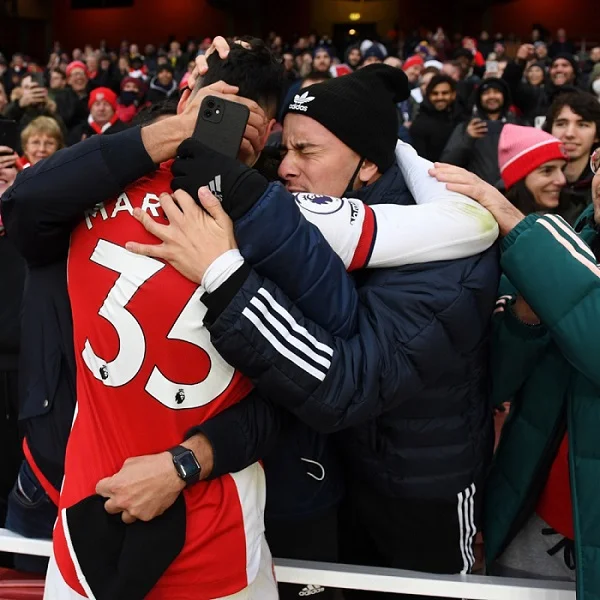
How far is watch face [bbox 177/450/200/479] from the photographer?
49.2 inches

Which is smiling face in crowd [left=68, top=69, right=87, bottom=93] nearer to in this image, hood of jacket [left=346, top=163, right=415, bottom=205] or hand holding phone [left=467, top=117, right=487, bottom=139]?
hand holding phone [left=467, top=117, right=487, bottom=139]

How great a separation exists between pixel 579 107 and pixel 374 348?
2.69 m

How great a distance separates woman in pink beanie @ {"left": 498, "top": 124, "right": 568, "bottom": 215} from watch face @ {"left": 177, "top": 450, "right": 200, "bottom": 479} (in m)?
2.18

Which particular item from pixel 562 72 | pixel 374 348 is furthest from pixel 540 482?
pixel 562 72

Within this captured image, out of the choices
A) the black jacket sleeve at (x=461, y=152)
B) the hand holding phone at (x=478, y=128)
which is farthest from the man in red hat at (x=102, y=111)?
the hand holding phone at (x=478, y=128)

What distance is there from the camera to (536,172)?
3.02 metres

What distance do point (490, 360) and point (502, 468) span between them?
27cm

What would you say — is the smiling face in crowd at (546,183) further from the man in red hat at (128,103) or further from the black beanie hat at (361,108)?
the man in red hat at (128,103)

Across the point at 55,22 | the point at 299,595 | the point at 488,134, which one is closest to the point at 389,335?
the point at 299,595

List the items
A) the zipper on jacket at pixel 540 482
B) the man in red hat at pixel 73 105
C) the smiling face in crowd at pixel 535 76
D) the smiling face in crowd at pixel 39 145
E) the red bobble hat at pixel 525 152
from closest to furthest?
the zipper on jacket at pixel 540 482
the red bobble hat at pixel 525 152
the smiling face in crowd at pixel 39 145
the man in red hat at pixel 73 105
the smiling face in crowd at pixel 535 76

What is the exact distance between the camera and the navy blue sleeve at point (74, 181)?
1.27 metres

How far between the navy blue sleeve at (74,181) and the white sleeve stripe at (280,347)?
34 centimetres

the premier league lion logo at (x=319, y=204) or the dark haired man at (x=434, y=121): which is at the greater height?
the premier league lion logo at (x=319, y=204)

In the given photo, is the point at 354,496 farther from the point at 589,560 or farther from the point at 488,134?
the point at 488,134
